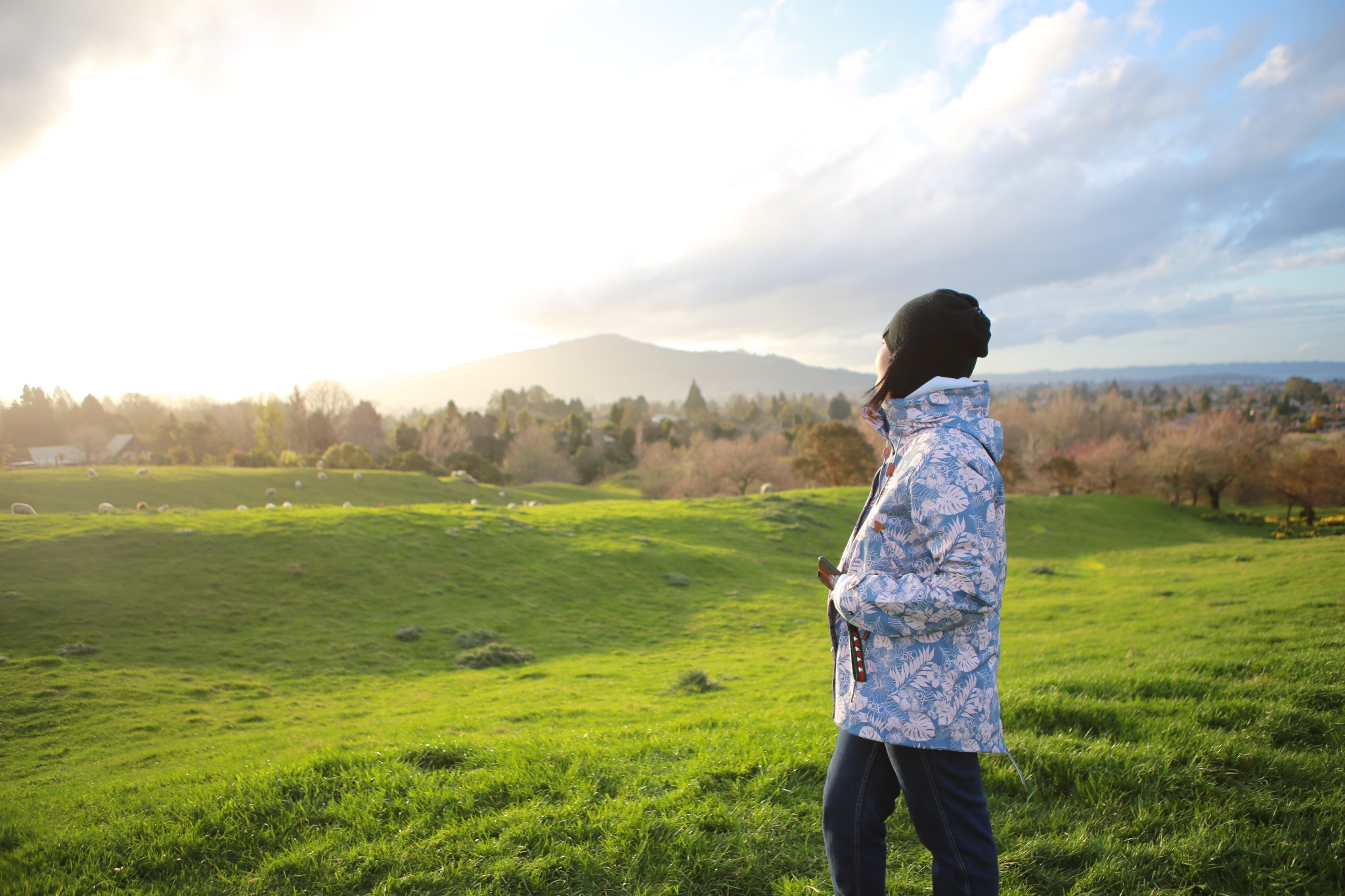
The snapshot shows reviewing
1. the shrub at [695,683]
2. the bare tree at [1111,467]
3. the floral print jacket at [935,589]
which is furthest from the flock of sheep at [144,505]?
the bare tree at [1111,467]

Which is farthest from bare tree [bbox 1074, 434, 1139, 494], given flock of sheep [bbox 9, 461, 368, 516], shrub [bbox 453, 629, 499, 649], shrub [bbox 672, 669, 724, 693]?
shrub [bbox 453, 629, 499, 649]

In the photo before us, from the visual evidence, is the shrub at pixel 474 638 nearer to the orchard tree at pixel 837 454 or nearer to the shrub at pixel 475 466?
the orchard tree at pixel 837 454

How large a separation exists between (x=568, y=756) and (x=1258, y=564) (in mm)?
29844

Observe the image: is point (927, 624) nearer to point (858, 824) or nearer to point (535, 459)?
point (858, 824)

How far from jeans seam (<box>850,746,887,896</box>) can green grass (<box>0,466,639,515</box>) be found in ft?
82.8

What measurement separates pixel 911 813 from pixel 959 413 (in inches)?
69.2

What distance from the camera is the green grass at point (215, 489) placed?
2219cm

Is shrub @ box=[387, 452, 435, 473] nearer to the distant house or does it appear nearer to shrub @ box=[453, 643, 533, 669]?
the distant house

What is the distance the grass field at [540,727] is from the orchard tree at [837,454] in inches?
1250

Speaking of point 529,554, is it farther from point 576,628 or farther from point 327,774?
point 327,774

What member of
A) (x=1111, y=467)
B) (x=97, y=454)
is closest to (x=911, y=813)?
(x=1111, y=467)

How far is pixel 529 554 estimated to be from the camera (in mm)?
21656

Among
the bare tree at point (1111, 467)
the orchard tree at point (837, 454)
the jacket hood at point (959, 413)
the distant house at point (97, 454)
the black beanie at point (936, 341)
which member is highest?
the distant house at point (97, 454)

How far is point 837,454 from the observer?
5212 cm
